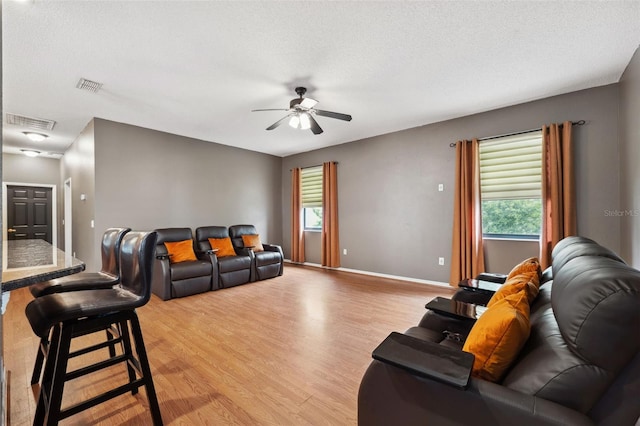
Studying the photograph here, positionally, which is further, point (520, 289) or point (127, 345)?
point (127, 345)

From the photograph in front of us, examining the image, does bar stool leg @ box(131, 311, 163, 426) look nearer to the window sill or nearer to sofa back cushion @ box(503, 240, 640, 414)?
sofa back cushion @ box(503, 240, 640, 414)

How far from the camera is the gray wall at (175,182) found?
4.19 metres

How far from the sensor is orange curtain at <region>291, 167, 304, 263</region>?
21.2 ft

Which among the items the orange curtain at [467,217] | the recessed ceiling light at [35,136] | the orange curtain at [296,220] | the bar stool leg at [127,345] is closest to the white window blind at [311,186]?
the orange curtain at [296,220]

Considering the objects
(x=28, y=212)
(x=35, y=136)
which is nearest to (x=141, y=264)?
(x=35, y=136)

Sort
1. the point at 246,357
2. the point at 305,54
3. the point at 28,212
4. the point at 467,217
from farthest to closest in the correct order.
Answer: the point at 28,212, the point at 467,217, the point at 305,54, the point at 246,357

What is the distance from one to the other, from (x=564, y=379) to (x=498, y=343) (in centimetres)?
20

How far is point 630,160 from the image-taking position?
276 centimetres

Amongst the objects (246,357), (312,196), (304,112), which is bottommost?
(246,357)

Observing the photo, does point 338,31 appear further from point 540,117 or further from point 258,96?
point 540,117

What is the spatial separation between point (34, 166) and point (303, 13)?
7.75m

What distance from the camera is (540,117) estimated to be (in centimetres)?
357

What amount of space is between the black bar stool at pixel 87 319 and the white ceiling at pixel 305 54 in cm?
176

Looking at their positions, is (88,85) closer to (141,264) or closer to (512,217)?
(141,264)
